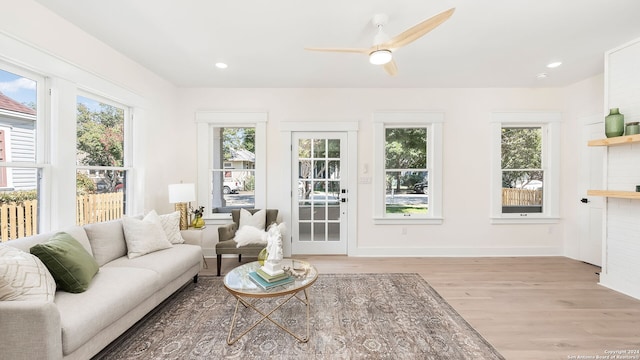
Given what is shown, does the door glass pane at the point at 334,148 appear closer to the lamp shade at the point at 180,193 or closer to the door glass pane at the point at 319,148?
the door glass pane at the point at 319,148

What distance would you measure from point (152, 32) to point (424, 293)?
3.84m

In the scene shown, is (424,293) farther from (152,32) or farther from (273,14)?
(152,32)

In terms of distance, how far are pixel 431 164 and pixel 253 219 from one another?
2875mm

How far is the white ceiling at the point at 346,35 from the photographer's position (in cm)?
215

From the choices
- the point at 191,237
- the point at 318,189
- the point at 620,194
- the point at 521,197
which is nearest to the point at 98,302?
the point at 191,237

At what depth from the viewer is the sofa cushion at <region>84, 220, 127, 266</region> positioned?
7.75ft

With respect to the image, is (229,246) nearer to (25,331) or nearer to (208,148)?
(208,148)

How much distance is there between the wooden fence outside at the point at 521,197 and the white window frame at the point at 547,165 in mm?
134

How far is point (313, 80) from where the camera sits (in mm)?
3768

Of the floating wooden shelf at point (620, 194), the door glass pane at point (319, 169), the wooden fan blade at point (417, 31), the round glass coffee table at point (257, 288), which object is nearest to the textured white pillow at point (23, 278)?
the round glass coffee table at point (257, 288)

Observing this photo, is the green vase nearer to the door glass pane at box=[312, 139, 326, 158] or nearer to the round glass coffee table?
the door glass pane at box=[312, 139, 326, 158]

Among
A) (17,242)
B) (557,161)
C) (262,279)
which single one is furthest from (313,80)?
(557,161)

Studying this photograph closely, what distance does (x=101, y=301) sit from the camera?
1.72m

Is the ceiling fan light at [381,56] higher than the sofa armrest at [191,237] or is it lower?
higher
